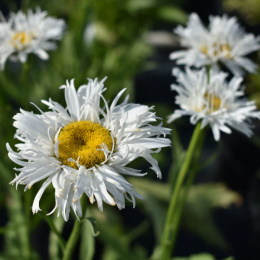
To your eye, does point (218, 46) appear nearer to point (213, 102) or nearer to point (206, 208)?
point (213, 102)

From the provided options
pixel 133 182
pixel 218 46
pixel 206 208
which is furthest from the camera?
pixel 206 208

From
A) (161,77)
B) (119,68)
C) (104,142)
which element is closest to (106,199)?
(104,142)

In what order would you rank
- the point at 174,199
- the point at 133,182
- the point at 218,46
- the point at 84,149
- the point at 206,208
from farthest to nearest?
the point at 206,208 < the point at 133,182 < the point at 218,46 < the point at 174,199 < the point at 84,149

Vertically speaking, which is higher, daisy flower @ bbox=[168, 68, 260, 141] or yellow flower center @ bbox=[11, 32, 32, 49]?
yellow flower center @ bbox=[11, 32, 32, 49]

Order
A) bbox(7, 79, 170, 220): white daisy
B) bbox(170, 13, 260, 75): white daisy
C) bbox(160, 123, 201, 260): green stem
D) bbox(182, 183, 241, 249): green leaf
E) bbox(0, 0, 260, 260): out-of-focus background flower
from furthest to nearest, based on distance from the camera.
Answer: bbox(182, 183, 241, 249): green leaf → bbox(0, 0, 260, 260): out-of-focus background flower → bbox(170, 13, 260, 75): white daisy → bbox(160, 123, 201, 260): green stem → bbox(7, 79, 170, 220): white daisy

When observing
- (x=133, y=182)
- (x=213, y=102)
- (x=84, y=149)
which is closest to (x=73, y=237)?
(x=84, y=149)

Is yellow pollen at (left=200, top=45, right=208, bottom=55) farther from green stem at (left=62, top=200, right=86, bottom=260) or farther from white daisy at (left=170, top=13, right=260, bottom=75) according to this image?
green stem at (left=62, top=200, right=86, bottom=260)

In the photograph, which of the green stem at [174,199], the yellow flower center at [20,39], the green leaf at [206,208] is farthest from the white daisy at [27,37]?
the green leaf at [206,208]

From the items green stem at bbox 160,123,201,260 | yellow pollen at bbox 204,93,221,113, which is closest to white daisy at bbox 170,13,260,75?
yellow pollen at bbox 204,93,221,113
